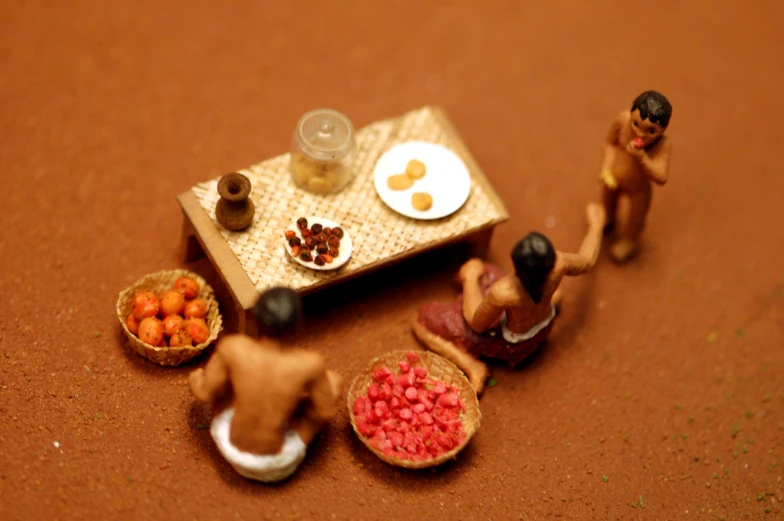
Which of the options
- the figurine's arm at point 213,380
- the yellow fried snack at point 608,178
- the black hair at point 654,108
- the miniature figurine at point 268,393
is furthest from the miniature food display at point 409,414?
the black hair at point 654,108

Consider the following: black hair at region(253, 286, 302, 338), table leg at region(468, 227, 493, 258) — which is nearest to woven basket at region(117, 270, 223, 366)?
black hair at region(253, 286, 302, 338)

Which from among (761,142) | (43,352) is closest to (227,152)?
(43,352)

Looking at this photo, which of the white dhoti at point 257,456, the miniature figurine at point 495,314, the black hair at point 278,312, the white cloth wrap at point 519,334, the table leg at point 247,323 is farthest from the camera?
the white cloth wrap at point 519,334

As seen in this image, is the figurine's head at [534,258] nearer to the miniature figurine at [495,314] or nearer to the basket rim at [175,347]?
the miniature figurine at [495,314]

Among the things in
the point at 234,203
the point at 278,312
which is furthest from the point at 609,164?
the point at 278,312

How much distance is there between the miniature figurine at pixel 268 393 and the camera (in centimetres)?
349

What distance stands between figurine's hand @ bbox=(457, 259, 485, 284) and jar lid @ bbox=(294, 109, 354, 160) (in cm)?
81

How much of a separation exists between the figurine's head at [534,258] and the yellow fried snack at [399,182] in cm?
90

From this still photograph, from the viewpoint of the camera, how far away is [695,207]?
16.8 feet

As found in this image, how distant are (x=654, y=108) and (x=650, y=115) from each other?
4cm

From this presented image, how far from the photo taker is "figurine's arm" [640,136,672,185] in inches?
167

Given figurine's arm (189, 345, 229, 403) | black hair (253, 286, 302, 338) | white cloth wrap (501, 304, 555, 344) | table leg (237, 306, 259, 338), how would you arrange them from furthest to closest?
white cloth wrap (501, 304, 555, 344), table leg (237, 306, 259, 338), figurine's arm (189, 345, 229, 403), black hair (253, 286, 302, 338)

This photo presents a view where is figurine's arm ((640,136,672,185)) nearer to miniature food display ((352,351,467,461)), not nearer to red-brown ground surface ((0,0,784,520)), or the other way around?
red-brown ground surface ((0,0,784,520))

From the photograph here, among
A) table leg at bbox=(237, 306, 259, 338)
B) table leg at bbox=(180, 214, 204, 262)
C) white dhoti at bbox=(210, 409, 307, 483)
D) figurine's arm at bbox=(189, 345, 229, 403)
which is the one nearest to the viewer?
figurine's arm at bbox=(189, 345, 229, 403)
